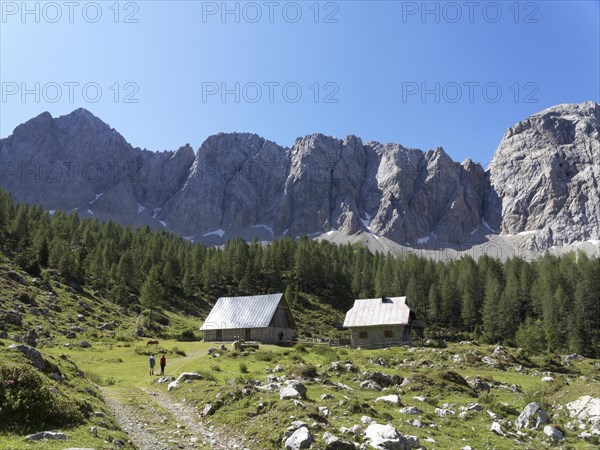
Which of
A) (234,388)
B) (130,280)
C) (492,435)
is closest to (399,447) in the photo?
(492,435)

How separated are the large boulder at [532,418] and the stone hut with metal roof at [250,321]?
53.4m

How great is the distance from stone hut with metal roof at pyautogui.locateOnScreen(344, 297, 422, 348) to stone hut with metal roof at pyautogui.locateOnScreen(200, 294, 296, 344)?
1116 centimetres

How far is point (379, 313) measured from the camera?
255ft

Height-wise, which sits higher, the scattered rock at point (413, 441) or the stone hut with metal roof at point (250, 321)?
the scattered rock at point (413, 441)

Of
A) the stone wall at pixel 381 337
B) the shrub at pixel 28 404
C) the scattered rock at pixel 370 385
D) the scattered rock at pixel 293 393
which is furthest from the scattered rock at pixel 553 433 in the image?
the stone wall at pixel 381 337

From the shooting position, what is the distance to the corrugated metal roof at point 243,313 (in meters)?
75.5

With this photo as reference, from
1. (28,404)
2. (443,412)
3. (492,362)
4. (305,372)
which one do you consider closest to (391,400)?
(443,412)

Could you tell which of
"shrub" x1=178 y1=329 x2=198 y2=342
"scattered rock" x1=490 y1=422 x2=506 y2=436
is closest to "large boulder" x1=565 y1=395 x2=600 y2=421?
"scattered rock" x1=490 y1=422 x2=506 y2=436

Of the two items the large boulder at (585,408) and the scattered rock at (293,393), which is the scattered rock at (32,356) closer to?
the scattered rock at (293,393)

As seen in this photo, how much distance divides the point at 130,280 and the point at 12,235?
3070 centimetres

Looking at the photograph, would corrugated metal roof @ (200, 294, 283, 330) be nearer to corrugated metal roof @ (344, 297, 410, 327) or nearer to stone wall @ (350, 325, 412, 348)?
corrugated metal roof @ (344, 297, 410, 327)

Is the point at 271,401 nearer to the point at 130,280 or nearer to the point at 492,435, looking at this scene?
the point at 492,435

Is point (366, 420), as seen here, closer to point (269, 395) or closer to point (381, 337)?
point (269, 395)

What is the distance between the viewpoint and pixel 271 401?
65.3 feet
